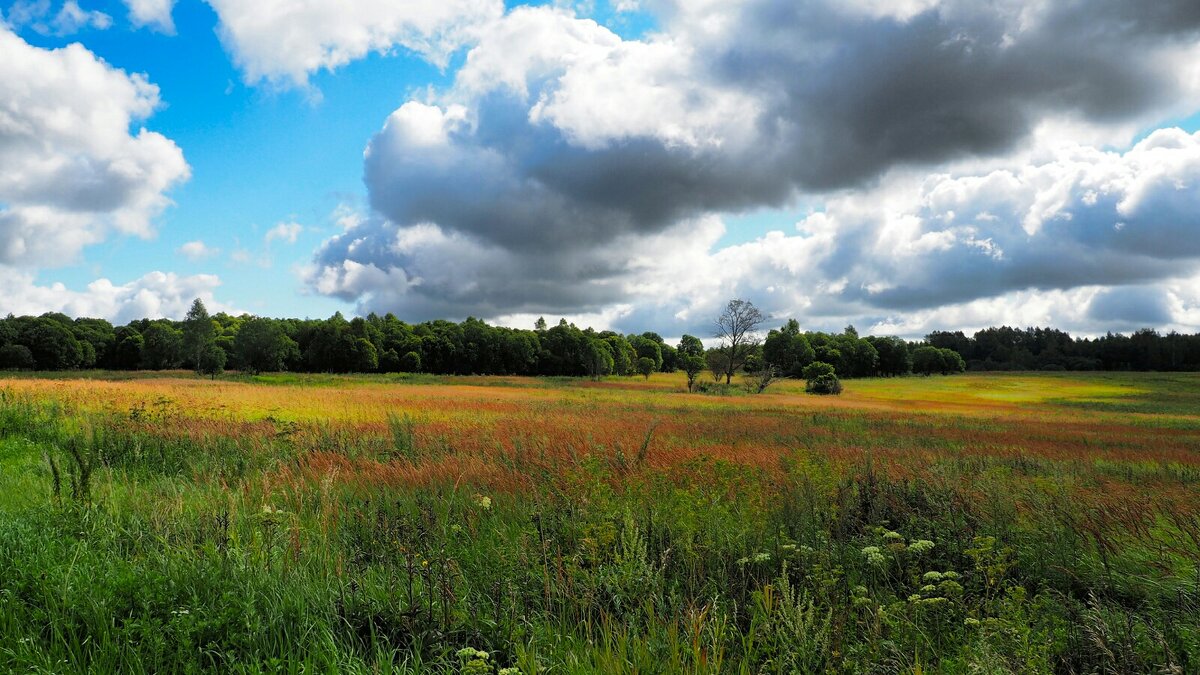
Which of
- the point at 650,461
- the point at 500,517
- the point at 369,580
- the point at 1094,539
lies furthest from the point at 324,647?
the point at 1094,539

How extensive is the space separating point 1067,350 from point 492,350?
124192 millimetres

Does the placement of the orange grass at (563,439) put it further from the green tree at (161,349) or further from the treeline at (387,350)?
the green tree at (161,349)

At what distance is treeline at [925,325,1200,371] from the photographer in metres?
104

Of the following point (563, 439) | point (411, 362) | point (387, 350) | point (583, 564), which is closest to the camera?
point (583, 564)

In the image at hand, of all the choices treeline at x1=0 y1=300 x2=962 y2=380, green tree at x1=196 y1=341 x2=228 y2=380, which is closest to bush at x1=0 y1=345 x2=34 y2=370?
treeline at x1=0 y1=300 x2=962 y2=380

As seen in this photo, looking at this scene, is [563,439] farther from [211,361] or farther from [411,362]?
[411,362]

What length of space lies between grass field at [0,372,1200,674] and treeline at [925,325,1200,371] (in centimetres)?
12693

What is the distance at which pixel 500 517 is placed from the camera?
7.63 meters

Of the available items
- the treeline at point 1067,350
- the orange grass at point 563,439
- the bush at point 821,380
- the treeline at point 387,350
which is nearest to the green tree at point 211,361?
the treeline at point 387,350

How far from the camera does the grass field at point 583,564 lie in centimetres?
411

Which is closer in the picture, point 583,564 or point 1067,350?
point 583,564

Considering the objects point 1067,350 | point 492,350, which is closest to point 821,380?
point 492,350

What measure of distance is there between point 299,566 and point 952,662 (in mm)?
5480

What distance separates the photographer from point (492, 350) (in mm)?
115688
